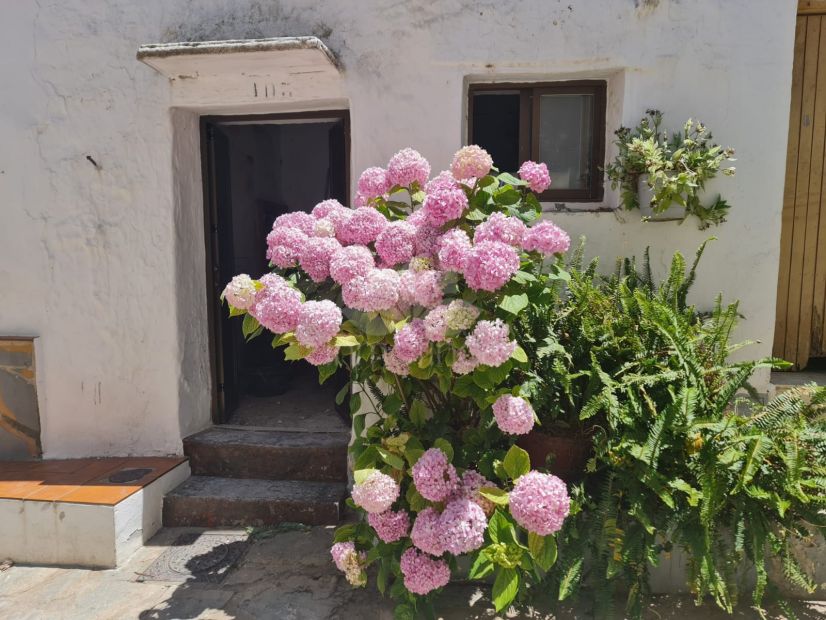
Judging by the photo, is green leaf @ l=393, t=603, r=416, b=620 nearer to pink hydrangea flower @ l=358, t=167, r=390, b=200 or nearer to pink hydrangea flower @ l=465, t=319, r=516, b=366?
pink hydrangea flower @ l=465, t=319, r=516, b=366

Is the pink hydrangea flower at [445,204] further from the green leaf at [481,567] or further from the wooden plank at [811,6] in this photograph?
the wooden plank at [811,6]

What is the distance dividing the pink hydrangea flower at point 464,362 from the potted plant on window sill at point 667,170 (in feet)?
5.23

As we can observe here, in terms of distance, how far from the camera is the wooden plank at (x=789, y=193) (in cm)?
345

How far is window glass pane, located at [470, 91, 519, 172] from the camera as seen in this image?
3430 millimetres

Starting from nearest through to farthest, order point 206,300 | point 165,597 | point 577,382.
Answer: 1. point 577,382
2. point 165,597
3. point 206,300

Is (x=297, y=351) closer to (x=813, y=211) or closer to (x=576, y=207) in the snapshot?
(x=576, y=207)

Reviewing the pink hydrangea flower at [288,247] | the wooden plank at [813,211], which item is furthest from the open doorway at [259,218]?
the wooden plank at [813,211]

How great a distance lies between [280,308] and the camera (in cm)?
221

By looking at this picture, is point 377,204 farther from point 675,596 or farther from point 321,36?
point 675,596

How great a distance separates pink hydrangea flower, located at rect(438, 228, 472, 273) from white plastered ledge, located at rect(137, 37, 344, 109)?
1.59 m

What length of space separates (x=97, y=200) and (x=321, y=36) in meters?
1.82

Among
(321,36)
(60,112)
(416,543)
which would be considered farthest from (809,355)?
(60,112)

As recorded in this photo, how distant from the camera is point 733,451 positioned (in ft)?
7.28

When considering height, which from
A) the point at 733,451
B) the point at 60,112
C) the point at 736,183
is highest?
the point at 60,112
